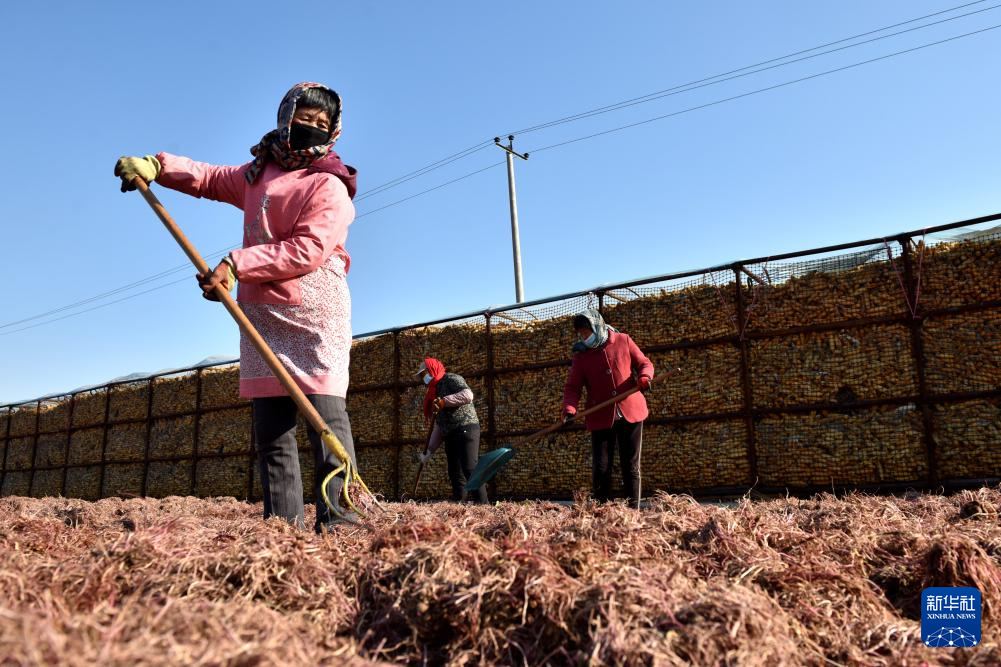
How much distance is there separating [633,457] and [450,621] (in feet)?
16.2

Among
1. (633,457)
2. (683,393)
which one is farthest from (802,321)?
(633,457)

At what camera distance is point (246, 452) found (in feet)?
42.5

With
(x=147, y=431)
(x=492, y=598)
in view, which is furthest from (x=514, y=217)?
(x=492, y=598)

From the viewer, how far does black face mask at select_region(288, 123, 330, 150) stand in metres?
3.44

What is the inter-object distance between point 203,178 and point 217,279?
97cm

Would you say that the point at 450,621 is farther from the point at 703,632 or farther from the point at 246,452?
the point at 246,452

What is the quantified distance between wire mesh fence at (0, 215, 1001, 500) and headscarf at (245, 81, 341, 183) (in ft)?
16.8

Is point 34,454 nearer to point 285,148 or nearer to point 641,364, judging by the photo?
point 641,364

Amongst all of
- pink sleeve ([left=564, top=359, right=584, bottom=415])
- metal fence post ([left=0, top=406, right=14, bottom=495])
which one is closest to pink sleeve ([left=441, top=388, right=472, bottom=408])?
pink sleeve ([left=564, top=359, right=584, bottom=415])

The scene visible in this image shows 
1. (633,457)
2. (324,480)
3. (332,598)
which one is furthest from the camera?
(633,457)

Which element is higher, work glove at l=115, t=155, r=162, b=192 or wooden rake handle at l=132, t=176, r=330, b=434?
work glove at l=115, t=155, r=162, b=192

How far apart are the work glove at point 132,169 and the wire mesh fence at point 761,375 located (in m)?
5.51

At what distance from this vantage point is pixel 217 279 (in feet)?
9.74

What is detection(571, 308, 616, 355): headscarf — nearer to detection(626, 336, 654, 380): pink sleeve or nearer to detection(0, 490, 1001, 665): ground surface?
detection(626, 336, 654, 380): pink sleeve
